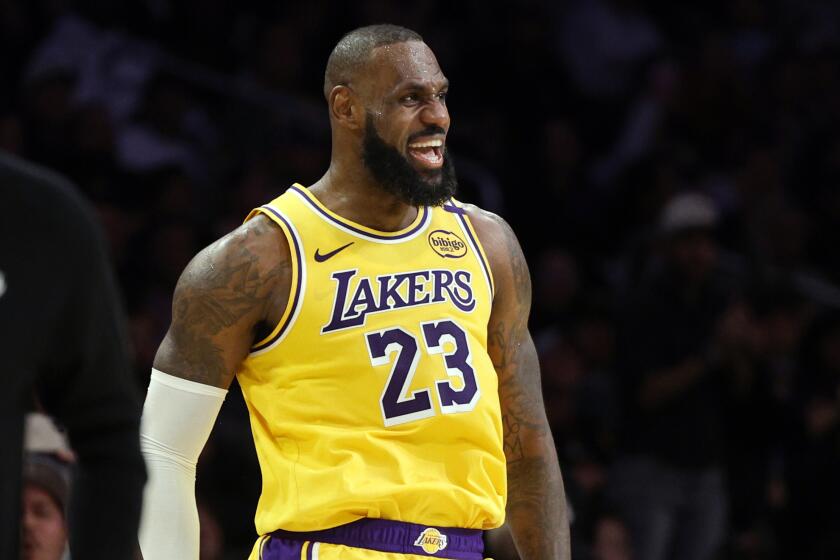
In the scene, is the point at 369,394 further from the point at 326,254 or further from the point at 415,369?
the point at 326,254

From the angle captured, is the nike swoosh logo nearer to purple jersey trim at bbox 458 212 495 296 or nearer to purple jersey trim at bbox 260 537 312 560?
purple jersey trim at bbox 458 212 495 296

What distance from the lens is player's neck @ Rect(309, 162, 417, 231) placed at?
3836 mm

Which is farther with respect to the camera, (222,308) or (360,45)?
(360,45)

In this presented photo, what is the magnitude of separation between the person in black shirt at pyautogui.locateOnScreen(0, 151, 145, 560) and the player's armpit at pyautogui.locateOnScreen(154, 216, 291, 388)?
1.65m

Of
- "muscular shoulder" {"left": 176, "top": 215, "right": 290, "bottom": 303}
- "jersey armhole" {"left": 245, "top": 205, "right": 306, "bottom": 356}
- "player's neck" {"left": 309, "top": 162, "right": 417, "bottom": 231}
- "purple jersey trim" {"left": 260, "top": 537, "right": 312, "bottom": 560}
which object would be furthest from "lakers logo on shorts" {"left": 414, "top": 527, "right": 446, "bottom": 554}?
"player's neck" {"left": 309, "top": 162, "right": 417, "bottom": 231}

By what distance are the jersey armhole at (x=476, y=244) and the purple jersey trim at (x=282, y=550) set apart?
31.9 inches

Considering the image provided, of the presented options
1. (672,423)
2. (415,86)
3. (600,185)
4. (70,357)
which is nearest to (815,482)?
(672,423)

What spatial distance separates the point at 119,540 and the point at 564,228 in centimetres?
675

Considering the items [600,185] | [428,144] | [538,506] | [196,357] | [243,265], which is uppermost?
[600,185]

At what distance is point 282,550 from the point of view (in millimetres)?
3584

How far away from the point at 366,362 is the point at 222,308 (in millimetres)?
368

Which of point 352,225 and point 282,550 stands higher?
point 352,225

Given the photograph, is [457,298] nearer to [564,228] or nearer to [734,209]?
[564,228]

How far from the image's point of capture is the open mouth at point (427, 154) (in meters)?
3.78
